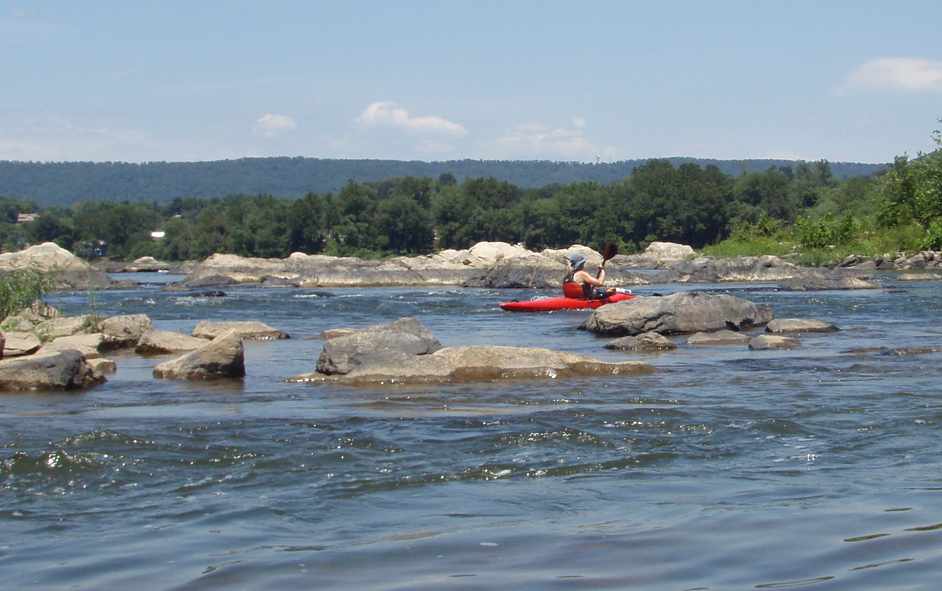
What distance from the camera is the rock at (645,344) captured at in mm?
16016

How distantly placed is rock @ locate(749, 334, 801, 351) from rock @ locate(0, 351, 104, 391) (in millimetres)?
8238

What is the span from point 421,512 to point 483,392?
4705mm

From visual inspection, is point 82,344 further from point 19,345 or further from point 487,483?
point 487,483

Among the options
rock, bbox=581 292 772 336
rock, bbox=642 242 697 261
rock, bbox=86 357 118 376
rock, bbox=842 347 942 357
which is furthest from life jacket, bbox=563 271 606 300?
rock, bbox=642 242 697 261

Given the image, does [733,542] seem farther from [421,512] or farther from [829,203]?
[829,203]

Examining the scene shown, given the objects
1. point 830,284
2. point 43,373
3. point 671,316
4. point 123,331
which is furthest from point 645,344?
point 830,284

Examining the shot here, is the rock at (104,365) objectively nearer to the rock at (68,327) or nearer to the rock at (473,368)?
the rock at (473,368)

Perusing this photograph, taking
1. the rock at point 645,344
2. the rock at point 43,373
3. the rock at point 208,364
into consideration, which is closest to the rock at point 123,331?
the rock at point 208,364

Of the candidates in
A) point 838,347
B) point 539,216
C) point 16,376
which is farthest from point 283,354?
point 539,216

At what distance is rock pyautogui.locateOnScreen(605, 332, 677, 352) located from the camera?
16.0m

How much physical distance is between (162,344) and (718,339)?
7.21 metres

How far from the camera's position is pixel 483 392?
11641mm

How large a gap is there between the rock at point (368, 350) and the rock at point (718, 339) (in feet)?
15.8

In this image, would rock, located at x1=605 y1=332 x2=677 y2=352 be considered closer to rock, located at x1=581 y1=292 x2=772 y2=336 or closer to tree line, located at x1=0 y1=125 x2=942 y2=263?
rock, located at x1=581 y1=292 x2=772 y2=336
